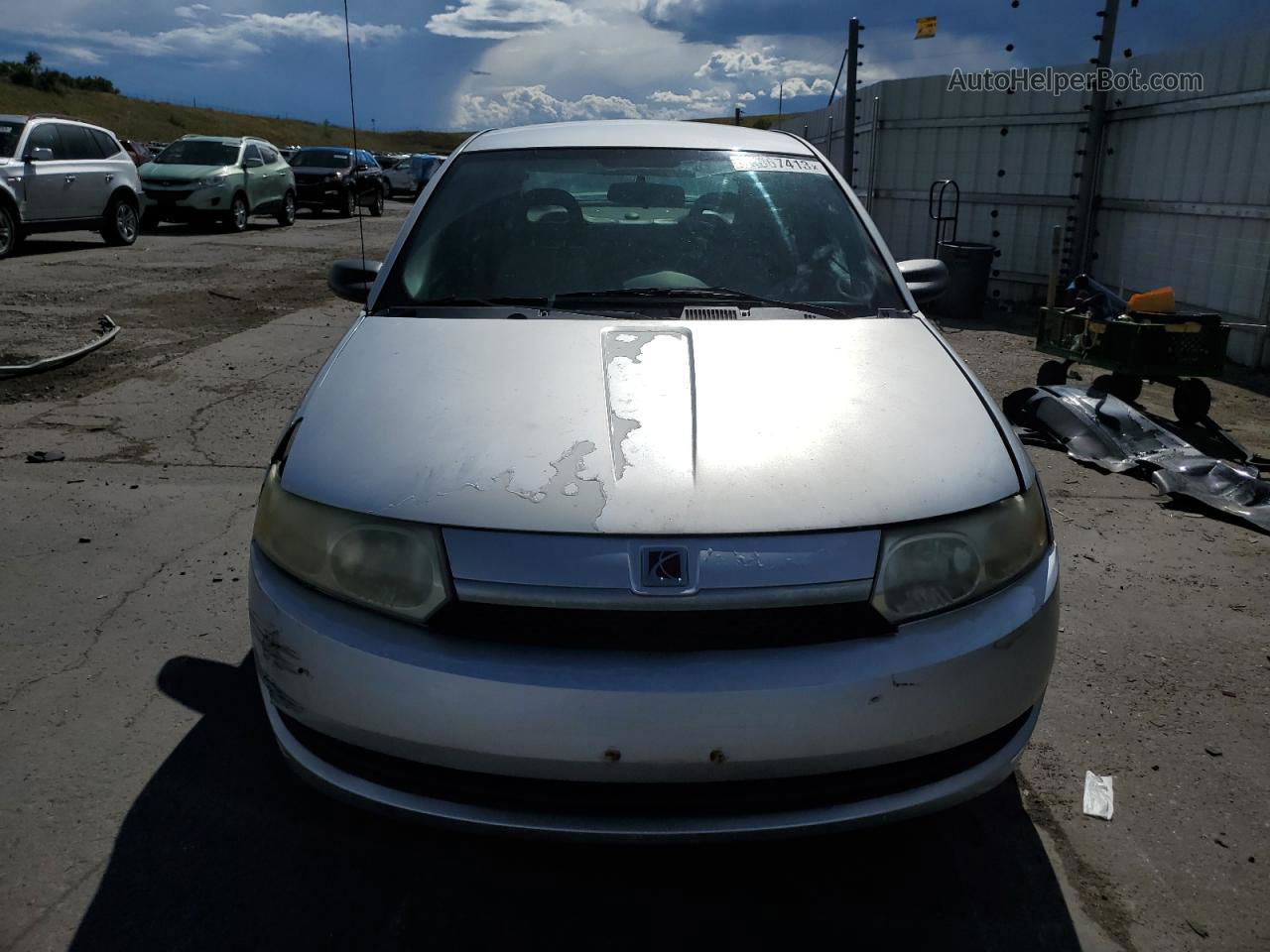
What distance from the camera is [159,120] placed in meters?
76.2

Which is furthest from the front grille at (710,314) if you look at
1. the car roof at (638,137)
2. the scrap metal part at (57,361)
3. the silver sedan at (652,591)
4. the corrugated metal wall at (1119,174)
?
the corrugated metal wall at (1119,174)

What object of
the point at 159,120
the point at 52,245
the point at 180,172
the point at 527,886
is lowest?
the point at 527,886

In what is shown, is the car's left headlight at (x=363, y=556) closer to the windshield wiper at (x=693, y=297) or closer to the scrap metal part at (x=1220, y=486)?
the windshield wiper at (x=693, y=297)

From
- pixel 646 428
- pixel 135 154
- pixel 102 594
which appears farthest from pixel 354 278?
pixel 135 154

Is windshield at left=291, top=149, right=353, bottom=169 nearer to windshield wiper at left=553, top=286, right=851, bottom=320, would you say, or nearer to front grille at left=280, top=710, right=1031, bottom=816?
windshield wiper at left=553, top=286, right=851, bottom=320

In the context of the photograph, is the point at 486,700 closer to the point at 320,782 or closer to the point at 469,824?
the point at 469,824

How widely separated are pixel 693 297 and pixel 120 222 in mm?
15408

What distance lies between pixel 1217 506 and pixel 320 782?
436 cm

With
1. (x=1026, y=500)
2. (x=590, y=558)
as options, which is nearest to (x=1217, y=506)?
(x=1026, y=500)

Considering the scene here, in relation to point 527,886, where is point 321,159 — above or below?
above

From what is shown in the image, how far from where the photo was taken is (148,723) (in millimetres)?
2854

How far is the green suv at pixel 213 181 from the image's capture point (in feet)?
61.2

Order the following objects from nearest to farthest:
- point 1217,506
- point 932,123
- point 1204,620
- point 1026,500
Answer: point 1026,500 < point 1204,620 < point 1217,506 < point 932,123
